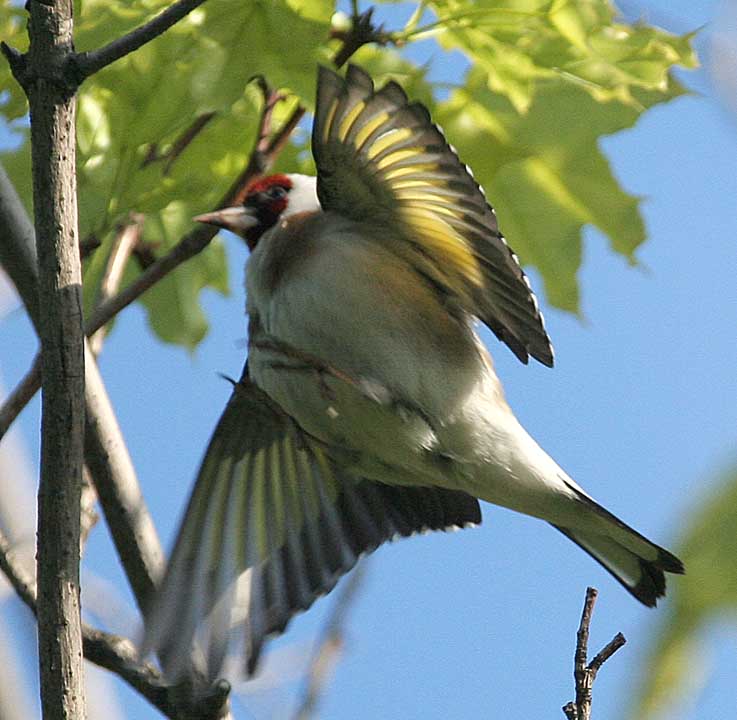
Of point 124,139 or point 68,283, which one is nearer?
point 68,283

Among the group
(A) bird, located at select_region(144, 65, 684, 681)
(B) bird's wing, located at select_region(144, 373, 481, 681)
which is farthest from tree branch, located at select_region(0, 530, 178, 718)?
(B) bird's wing, located at select_region(144, 373, 481, 681)

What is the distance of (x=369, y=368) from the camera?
2766 millimetres

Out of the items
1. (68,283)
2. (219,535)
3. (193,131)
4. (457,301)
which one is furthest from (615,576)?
(68,283)

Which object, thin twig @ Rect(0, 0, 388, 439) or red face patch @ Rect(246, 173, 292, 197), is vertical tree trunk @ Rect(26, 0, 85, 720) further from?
red face patch @ Rect(246, 173, 292, 197)

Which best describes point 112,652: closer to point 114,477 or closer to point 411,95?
point 114,477

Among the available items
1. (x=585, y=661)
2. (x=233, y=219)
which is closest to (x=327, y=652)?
(x=585, y=661)

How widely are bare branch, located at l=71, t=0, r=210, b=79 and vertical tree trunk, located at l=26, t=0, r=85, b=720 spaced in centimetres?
4

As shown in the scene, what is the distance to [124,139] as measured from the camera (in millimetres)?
2756

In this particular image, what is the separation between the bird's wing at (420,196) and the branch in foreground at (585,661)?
895 mm

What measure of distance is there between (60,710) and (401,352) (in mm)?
1294

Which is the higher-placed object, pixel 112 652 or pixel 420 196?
pixel 420 196

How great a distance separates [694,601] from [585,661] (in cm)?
99

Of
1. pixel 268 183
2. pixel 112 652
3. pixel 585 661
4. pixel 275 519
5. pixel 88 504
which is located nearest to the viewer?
pixel 585 661

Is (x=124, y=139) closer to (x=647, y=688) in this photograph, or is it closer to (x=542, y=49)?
(x=542, y=49)
